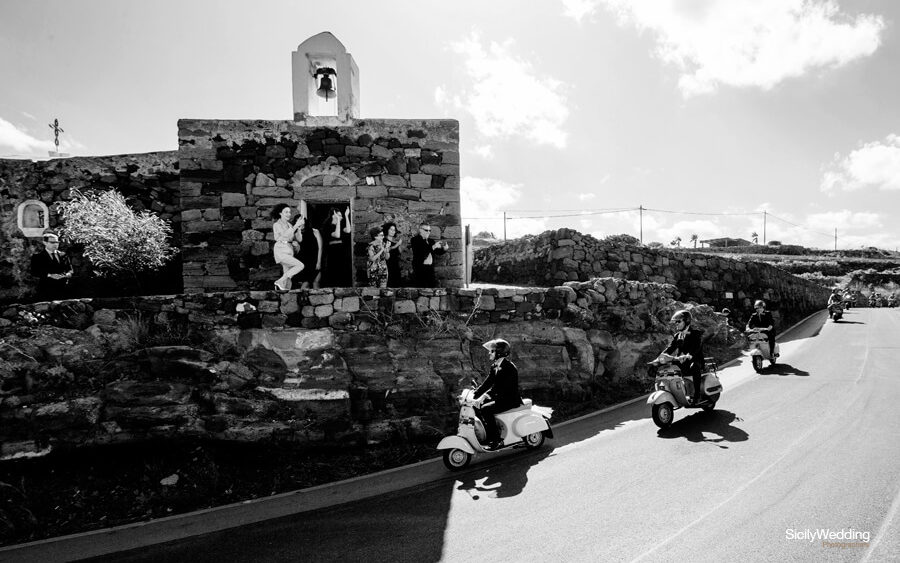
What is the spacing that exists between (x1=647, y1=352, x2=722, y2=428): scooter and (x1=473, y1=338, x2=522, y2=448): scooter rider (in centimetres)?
224

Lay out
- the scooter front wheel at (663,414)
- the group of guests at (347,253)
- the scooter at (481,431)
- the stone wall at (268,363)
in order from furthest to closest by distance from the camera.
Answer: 1. the group of guests at (347,253)
2. the scooter front wheel at (663,414)
3. the stone wall at (268,363)
4. the scooter at (481,431)

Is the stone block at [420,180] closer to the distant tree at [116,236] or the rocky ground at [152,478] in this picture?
the distant tree at [116,236]

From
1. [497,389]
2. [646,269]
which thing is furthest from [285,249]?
[646,269]

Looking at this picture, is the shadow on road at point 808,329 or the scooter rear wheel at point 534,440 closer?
the scooter rear wheel at point 534,440

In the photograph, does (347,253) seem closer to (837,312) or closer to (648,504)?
(648,504)

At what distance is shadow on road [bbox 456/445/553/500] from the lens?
5535mm

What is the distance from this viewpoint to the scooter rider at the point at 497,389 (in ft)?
21.2

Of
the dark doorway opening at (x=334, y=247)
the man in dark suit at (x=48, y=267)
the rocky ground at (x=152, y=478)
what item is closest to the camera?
the rocky ground at (x=152, y=478)

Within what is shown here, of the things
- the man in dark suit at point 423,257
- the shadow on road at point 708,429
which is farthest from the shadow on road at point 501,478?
the man in dark suit at point 423,257

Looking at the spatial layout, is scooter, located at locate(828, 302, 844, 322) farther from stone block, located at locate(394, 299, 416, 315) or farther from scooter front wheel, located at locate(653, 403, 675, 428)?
stone block, located at locate(394, 299, 416, 315)

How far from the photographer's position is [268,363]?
7.85m

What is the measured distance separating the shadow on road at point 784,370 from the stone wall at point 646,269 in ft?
22.0

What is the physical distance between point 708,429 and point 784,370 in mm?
5139

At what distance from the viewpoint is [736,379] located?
10039mm
